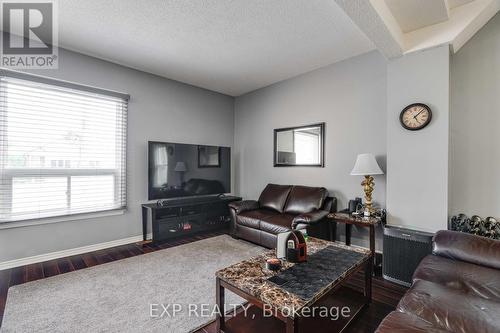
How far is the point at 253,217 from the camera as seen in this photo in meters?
3.43

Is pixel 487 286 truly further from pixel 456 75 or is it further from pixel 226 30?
pixel 226 30

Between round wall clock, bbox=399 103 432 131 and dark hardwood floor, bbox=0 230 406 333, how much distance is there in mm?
1623

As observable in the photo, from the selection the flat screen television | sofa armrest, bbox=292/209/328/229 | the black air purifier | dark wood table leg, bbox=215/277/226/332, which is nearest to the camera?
dark wood table leg, bbox=215/277/226/332

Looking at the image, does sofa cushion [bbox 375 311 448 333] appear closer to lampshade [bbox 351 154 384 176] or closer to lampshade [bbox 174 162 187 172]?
lampshade [bbox 351 154 384 176]

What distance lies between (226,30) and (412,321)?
9.63 ft

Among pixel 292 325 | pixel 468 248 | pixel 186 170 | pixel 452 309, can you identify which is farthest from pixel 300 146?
pixel 292 325

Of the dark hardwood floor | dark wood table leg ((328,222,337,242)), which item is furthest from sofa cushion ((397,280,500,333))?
dark wood table leg ((328,222,337,242))

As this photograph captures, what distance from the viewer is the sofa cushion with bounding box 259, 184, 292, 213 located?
12.4ft

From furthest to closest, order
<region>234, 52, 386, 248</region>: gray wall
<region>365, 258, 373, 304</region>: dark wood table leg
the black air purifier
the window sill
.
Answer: <region>234, 52, 386, 248</region>: gray wall
the window sill
the black air purifier
<region>365, 258, 373, 304</region>: dark wood table leg

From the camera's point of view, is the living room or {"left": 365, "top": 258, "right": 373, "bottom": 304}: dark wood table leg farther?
{"left": 365, "top": 258, "right": 373, "bottom": 304}: dark wood table leg

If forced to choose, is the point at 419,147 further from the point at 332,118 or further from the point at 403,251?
the point at 332,118

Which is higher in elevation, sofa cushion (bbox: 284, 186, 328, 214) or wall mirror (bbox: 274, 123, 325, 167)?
wall mirror (bbox: 274, 123, 325, 167)

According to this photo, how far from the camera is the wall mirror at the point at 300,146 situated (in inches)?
145

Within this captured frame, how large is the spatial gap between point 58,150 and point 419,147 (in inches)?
168
